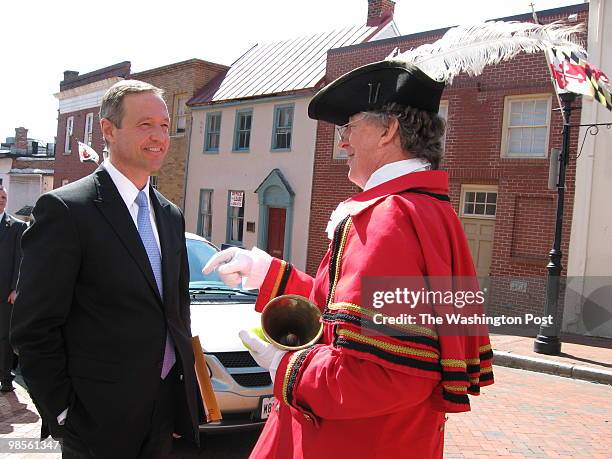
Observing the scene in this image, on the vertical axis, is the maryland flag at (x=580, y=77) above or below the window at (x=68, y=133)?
below

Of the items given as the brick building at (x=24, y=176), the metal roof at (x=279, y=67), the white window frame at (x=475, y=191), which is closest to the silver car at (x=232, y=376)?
the white window frame at (x=475, y=191)

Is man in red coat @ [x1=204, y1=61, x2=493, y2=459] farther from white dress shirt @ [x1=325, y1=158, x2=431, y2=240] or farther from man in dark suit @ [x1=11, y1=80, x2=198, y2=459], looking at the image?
man in dark suit @ [x1=11, y1=80, x2=198, y2=459]

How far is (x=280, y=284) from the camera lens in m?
2.35

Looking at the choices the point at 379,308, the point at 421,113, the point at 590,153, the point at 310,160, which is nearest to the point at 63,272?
the point at 379,308

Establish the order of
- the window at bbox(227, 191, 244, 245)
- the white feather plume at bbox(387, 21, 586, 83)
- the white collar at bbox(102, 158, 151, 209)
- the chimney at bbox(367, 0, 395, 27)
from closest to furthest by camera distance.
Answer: the white collar at bbox(102, 158, 151, 209)
the white feather plume at bbox(387, 21, 586, 83)
the chimney at bbox(367, 0, 395, 27)
the window at bbox(227, 191, 244, 245)

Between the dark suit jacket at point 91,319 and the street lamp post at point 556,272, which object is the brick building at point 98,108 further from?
the dark suit jacket at point 91,319

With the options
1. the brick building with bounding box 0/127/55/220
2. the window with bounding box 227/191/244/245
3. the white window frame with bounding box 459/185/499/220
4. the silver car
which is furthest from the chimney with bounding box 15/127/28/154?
the silver car

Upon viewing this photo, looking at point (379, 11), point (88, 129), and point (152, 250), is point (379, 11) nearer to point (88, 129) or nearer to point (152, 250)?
point (88, 129)

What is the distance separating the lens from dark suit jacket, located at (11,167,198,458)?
220 centimetres

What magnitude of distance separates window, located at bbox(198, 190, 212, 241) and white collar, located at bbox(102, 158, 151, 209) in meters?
18.6

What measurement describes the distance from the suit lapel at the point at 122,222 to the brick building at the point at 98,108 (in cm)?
1659

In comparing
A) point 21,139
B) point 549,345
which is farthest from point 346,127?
point 21,139

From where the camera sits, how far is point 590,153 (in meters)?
11.7

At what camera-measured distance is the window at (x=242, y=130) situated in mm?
19908
